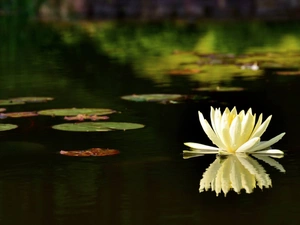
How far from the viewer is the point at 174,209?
3256 millimetres

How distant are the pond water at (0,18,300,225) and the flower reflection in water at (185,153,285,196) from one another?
42mm

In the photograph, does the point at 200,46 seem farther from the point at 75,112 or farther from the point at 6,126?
the point at 6,126

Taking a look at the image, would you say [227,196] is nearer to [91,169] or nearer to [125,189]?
[125,189]

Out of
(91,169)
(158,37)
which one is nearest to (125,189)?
(91,169)

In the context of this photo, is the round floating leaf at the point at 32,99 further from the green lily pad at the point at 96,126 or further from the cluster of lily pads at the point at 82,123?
the green lily pad at the point at 96,126

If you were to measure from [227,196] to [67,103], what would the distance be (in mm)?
3048

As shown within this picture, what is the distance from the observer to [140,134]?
488 cm

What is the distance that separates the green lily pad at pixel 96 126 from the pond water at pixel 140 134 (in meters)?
0.05

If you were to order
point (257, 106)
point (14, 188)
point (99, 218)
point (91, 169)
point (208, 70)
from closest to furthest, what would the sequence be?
1. point (99, 218)
2. point (14, 188)
3. point (91, 169)
4. point (257, 106)
5. point (208, 70)

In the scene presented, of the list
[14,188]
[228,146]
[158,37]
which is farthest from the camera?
[158,37]

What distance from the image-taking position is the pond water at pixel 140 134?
3275mm

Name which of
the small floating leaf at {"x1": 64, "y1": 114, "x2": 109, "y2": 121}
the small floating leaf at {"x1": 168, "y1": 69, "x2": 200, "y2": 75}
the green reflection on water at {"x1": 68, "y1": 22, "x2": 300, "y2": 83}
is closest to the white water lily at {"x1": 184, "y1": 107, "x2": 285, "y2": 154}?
the small floating leaf at {"x1": 64, "y1": 114, "x2": 109, "y2": 121}

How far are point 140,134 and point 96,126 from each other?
0.28 m

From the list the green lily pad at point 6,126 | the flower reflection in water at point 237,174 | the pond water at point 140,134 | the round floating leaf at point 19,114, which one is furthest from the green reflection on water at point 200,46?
the flower reflection in water at point 237,174
